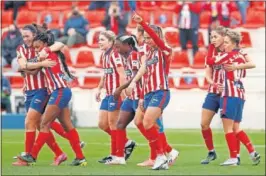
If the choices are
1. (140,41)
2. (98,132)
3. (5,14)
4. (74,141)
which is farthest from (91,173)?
(5,14)

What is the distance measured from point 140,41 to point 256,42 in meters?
12.5

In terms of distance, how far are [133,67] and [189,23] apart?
11723 mm

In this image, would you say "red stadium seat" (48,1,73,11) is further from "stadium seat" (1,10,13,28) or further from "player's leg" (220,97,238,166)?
"player's leg" (220,97,238,166)

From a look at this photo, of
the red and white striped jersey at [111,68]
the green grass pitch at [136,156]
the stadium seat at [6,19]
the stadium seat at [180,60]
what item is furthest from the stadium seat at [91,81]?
the red and white striped jersey at [111,68]

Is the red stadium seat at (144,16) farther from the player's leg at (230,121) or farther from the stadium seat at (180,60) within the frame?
the player's leg at (230,121)

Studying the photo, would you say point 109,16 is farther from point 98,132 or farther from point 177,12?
point 98,132

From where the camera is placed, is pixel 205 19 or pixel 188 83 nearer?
pixel 188 83

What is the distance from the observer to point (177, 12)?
26.8 meters

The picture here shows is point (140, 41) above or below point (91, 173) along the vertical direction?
above

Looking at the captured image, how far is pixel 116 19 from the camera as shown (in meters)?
26.3

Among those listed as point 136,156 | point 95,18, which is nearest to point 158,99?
point 136,156

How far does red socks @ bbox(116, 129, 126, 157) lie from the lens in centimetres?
1458

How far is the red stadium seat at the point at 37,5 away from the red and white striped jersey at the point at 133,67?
1541 centimetres

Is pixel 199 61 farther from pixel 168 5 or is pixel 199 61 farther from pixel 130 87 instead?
pixel 130 87
